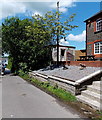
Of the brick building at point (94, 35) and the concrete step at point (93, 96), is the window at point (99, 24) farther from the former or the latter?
the concrete step at point (93, 96)

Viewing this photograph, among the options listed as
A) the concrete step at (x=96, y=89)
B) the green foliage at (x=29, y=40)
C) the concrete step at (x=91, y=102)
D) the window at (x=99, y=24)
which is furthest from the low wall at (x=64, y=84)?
the window at (x=99, y=24)

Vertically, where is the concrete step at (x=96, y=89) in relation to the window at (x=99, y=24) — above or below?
below

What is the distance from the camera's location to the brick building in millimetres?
14445

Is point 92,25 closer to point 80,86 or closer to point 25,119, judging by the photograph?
point 80,86

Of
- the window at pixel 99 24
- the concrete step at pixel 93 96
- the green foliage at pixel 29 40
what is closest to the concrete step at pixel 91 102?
the concrete step at pixel 93 96

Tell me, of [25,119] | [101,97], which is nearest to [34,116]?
[25,119]

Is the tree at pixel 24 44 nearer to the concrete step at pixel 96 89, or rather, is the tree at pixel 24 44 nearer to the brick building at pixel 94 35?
the brick building at pixel 94 35

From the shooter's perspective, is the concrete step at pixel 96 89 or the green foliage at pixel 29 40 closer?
the concrete step at pixel 96 89

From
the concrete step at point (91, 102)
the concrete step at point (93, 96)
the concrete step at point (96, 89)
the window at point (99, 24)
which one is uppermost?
the window at point (99, 24)

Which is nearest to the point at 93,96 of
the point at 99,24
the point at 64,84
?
the point at 64,84

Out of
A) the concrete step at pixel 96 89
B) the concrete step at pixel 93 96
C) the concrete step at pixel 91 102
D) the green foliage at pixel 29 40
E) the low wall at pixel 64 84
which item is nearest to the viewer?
the concrete step at pixel 91 102

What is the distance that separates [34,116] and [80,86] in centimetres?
290

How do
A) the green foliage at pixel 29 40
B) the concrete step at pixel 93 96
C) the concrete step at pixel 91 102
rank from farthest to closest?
the green foliage at pixel 29 40 → the concrete step at pixel 93 96 → the concrete step at pixel 91 102

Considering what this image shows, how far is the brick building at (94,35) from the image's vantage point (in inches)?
569
